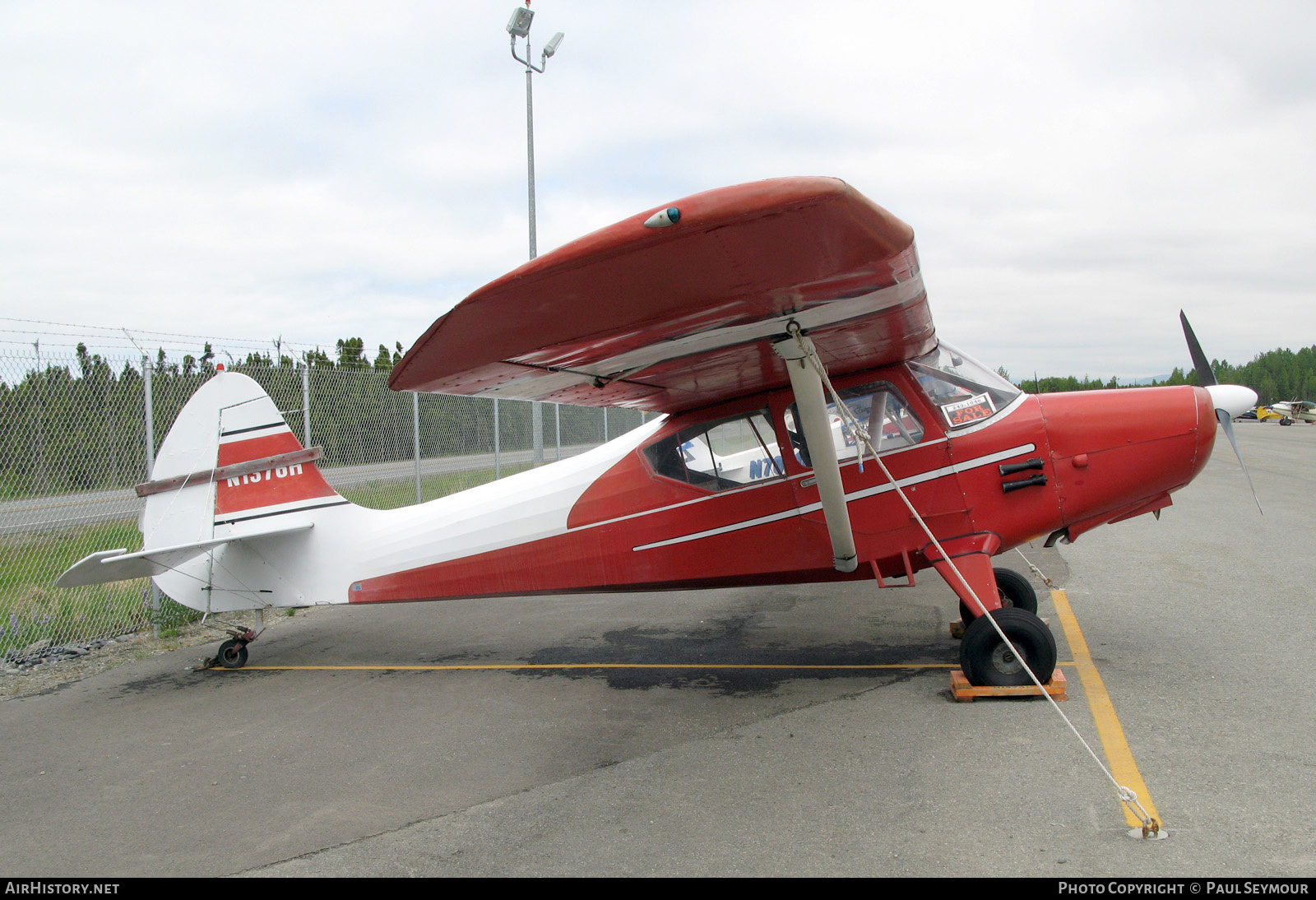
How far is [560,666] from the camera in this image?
5930mm

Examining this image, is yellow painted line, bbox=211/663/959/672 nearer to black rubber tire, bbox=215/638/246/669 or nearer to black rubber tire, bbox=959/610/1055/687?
black rubber tire, bbox=215/638/246/669

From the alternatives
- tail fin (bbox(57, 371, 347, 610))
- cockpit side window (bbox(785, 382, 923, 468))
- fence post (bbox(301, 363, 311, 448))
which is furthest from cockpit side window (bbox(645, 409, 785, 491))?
fence post (bbox(301, 363, 311, 448))

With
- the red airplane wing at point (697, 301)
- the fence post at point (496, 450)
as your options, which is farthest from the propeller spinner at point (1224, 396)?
the fence post at point (496, 450)

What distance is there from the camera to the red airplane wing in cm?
277

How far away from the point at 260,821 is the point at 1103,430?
5.19 m

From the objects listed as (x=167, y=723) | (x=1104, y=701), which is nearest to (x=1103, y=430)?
(x=1104, y=701)

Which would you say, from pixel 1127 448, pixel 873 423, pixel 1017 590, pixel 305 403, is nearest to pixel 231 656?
pixel 305 403

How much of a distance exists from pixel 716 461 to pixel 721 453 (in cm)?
6

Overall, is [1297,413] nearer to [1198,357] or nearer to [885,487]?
[1198,357]

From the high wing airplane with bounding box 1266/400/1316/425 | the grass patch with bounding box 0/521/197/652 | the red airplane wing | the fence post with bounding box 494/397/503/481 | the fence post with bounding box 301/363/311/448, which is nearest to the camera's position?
the red airplane wing

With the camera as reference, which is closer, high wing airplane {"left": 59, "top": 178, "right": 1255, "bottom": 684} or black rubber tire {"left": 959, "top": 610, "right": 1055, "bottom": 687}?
high wing airplane {"left": 59, "top": 178, "right": 1255, "bottom": 684}

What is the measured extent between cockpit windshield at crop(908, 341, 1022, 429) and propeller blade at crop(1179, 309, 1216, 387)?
62.2 inches

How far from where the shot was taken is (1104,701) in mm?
4422

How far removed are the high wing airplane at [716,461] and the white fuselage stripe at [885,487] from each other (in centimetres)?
1
